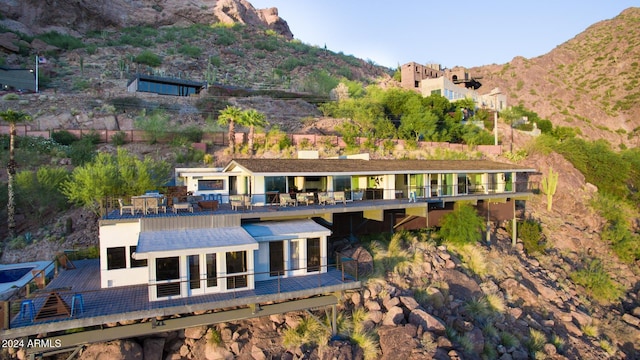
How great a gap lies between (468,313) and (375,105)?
115 feet

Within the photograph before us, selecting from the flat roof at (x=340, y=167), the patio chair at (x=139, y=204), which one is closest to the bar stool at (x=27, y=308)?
the patio chair at (x=139, y=204)

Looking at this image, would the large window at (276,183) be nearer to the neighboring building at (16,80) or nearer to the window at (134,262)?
the window at (134,262)

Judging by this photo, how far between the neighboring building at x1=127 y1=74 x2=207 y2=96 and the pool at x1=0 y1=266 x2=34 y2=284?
40575mm

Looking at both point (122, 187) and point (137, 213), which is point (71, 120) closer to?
point (122, 187)

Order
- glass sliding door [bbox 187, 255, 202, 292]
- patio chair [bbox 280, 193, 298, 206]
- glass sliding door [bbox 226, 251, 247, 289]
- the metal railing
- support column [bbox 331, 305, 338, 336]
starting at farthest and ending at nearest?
patio chair [bbox 280, 193, 298, 206] < support column [bbox 331, 305, 338, 336] < glass sliding door [bbox 226, 251, 247, 289] < glass sliding door [bbox 187, 255, 202, 292] < the metal railing

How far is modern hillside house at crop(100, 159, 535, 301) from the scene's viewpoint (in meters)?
13.0

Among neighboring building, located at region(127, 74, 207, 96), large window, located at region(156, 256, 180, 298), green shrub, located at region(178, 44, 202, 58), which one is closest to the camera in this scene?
large window, located at region(156, 256, 180, 298)

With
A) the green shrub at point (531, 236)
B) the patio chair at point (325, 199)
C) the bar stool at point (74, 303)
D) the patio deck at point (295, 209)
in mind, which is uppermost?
the patio chair at point (325, 199)

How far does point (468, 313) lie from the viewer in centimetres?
1769

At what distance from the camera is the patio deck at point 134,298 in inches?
432

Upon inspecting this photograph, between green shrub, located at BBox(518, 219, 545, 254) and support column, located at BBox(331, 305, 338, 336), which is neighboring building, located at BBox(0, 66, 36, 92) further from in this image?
green shrub, located at BBox(518, 219, 545, 254)

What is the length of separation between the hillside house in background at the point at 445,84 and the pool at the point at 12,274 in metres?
55.5

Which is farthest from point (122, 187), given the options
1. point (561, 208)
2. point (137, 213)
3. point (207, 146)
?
point (561, 208)

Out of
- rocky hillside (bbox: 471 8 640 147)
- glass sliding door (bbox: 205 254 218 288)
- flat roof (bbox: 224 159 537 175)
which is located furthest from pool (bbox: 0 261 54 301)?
rocky hillside (bbox: 471 8 640 147)
